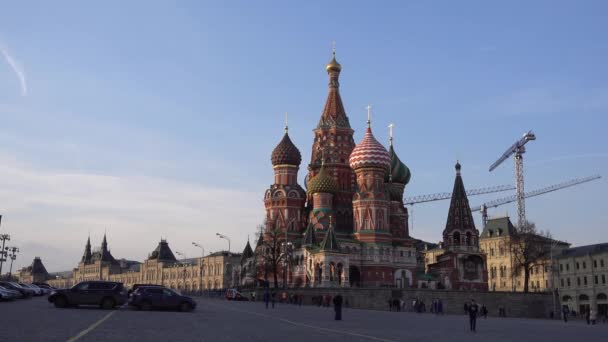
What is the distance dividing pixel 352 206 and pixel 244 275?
2112cm

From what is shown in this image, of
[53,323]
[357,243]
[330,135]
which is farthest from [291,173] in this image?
[53,323]

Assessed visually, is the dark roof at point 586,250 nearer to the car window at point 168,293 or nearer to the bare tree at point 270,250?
the bare tree at point 270,250

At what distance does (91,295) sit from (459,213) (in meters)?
67.1

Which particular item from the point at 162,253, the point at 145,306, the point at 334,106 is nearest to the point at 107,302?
the point at 145,306

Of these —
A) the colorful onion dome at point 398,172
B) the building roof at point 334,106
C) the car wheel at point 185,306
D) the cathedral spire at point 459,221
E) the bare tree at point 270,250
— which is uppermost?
the building roof at point 334,106

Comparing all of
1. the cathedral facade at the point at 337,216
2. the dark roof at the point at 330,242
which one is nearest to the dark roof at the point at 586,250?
the cathedral facade at the point at 337,216

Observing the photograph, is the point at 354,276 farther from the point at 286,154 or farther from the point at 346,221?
the point at 286,154

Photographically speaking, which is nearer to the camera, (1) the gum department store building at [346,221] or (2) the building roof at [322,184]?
(1) the gum department store building at [346,221]

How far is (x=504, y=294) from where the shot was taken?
7050 cm

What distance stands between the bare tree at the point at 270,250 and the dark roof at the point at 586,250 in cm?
4304

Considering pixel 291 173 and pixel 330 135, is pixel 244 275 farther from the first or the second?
pixel 330 135

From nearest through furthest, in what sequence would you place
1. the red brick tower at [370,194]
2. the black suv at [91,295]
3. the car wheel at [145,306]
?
the black suv at [91,295] < the car wheel at [145,306] < the red brick tower at [370,194]

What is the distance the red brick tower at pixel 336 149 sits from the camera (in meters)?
92.3

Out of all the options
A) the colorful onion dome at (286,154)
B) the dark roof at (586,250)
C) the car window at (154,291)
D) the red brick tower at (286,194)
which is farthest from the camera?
the colorful onion dome at (286,154)
